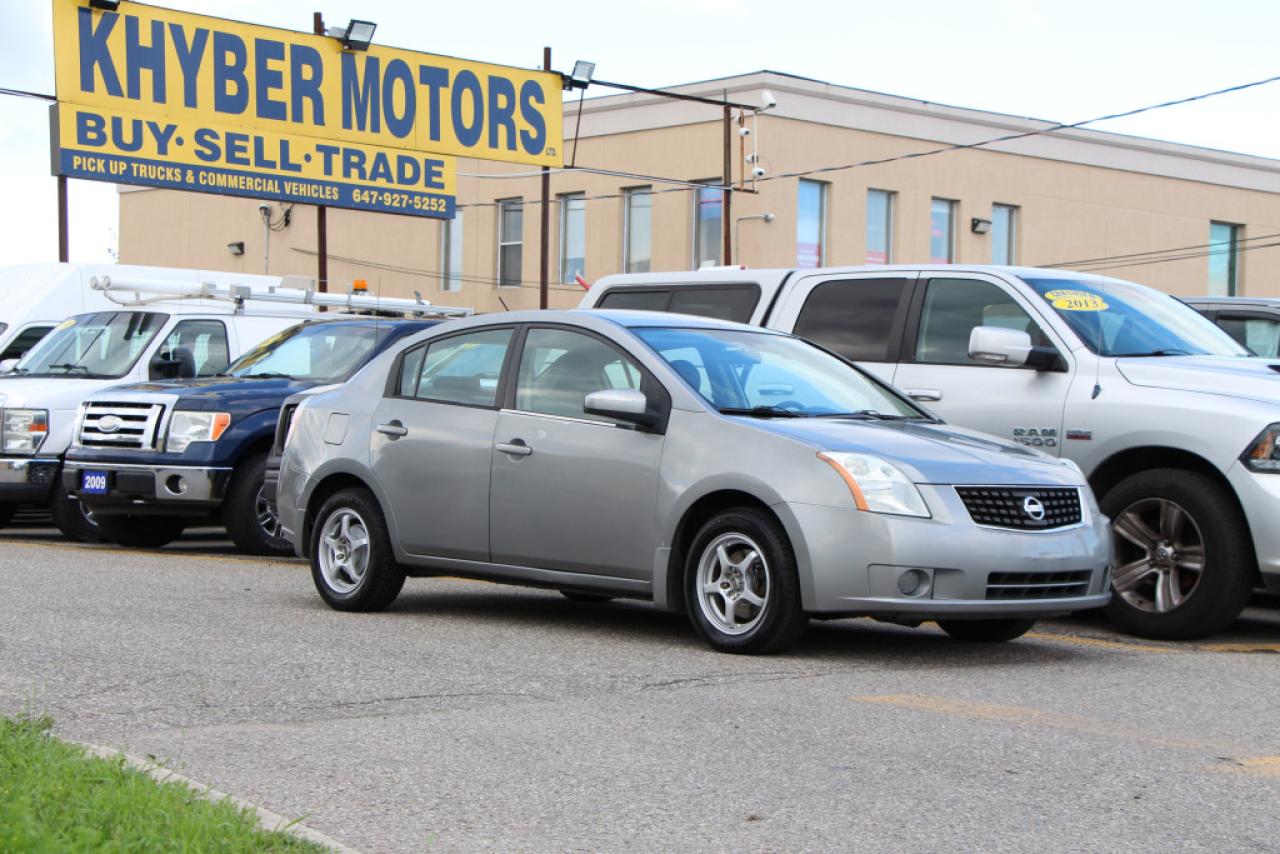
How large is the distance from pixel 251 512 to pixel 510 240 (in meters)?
26.5

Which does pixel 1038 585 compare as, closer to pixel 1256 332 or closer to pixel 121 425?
pixel 1256 332

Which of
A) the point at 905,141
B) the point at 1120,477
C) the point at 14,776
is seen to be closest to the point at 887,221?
the point at 905,141

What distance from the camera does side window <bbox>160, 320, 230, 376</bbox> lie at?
16.2m

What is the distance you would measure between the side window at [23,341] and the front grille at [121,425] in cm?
493

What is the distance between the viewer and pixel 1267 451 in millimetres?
9031

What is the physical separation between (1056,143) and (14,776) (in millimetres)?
37339

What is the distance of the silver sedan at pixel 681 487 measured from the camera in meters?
8.01

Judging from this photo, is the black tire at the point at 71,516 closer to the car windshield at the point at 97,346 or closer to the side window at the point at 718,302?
the car windshield at the point at 97,346

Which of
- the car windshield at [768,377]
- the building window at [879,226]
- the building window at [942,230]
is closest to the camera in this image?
the car windshield at [768,377]

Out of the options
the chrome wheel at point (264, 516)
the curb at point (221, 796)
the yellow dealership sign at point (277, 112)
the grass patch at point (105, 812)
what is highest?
the yellow dealership sign at point (277, 112)

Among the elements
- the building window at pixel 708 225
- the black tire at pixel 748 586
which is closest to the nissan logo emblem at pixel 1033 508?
the black tire at pixel 748 586

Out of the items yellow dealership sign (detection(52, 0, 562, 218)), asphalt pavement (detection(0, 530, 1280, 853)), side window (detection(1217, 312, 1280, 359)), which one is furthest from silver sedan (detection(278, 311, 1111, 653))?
yellow dealership sign (detection(52, 0, 562, 218))

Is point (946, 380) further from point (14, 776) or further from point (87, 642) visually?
point (14, 776)

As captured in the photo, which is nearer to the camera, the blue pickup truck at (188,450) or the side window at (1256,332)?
the side window at (1256,332)
